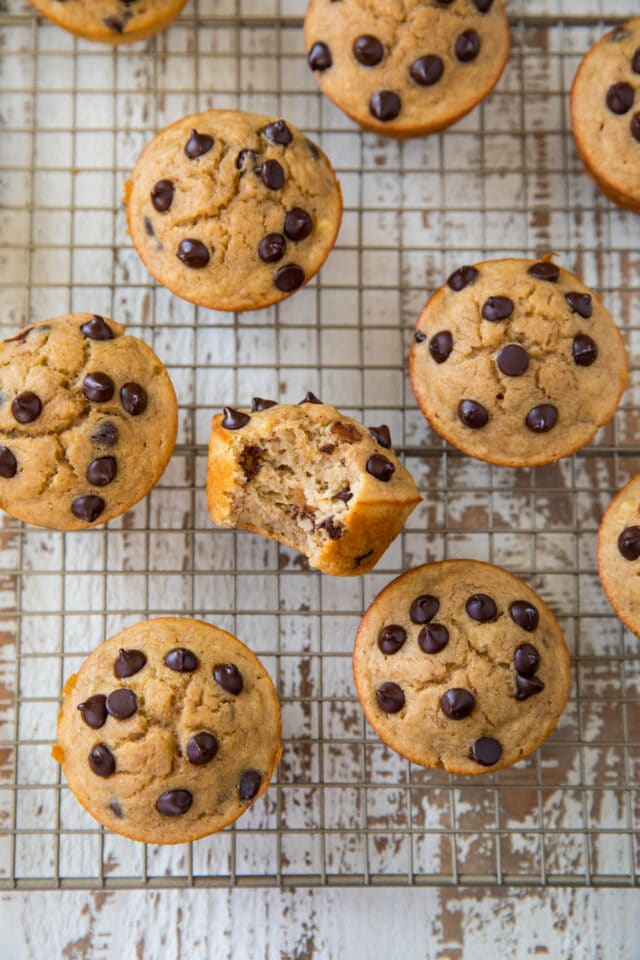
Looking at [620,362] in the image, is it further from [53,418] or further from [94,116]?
[94,116]

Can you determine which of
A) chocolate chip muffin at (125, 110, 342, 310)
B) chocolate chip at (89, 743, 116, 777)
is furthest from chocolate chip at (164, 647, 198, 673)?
chocolate chip muffin at (125, 110, 342, 310)

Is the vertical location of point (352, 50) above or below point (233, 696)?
above

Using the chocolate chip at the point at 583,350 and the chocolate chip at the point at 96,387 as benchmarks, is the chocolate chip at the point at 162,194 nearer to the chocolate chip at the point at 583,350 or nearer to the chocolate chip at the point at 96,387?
the chocolate chip at the point at 96,387

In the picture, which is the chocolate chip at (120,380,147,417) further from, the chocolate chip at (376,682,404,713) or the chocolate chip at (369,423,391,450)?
the chocolate chip at (376,682,404,713)

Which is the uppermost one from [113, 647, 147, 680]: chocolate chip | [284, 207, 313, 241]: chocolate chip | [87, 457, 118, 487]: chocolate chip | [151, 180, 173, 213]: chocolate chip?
[151, 180, 173, 213]: chocolate chip

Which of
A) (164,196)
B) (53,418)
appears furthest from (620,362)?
(53,418)

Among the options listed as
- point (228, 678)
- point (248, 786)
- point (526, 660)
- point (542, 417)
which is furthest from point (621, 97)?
point (248, 786)
